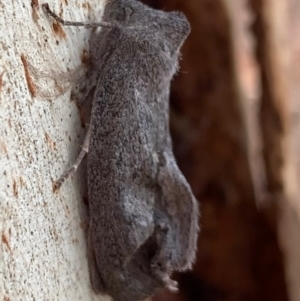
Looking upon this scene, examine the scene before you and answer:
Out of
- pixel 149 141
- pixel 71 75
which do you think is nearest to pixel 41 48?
pixel 71 75

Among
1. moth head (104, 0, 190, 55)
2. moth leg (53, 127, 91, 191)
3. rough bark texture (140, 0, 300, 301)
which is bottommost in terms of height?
rough bark texture (140, 0, 300, 301)

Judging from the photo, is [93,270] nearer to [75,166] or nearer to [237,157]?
[75,166]

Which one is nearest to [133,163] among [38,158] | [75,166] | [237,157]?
[75,166]

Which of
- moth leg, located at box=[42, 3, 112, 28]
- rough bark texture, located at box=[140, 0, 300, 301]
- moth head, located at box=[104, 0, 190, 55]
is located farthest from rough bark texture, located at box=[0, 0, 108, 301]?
rough bark texture, located at box=[140, 0, 300, 301]

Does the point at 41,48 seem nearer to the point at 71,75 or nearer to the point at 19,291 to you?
the point at 71,75

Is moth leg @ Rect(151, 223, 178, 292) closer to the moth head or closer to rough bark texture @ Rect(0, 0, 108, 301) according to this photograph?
rough bark texture @ Rect(0, 0, 108, 301)

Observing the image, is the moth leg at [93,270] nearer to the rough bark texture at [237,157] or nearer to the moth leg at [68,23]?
the moth leg at [68,23]

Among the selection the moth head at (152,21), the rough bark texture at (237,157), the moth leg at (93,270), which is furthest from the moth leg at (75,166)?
the rough bark texture at (237,157)
